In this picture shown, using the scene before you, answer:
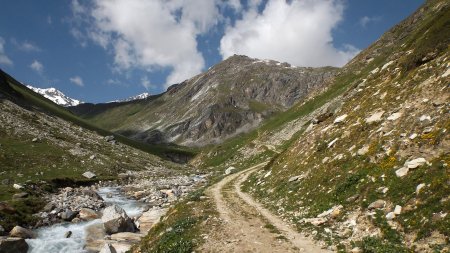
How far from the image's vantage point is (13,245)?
1031 inches

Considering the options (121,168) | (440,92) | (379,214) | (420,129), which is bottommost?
(379,214)

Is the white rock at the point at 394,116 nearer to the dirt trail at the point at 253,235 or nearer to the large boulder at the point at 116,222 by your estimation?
the dirt trail at the point at 253,235

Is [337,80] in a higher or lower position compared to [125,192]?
higher

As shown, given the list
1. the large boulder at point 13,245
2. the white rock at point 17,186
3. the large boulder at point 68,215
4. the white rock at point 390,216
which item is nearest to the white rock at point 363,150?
the white rock at point 390,216

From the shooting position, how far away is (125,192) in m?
59.0

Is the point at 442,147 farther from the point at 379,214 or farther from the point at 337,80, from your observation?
the point at 337,80

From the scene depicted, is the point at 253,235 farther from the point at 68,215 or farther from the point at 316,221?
the point at 68,215

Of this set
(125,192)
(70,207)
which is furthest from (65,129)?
(70,207)

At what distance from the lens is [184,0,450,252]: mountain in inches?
620

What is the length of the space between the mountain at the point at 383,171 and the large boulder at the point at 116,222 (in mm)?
12135

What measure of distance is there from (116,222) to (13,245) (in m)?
7.98

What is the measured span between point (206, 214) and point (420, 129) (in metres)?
15.1

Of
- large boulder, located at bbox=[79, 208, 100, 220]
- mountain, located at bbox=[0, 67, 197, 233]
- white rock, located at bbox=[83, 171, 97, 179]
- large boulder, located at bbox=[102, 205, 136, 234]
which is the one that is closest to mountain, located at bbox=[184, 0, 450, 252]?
large boulder, located at bbox=[102, 205, 136, 234]

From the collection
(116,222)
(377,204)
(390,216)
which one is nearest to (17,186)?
(116,222)
